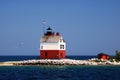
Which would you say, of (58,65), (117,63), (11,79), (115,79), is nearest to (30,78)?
(11,79)

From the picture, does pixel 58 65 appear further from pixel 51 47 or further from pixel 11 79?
pixel 11 79

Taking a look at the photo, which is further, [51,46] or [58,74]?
[51,46]

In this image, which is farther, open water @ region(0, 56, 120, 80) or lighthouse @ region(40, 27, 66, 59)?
lighthouse @ region(40, 27, 66, 59)

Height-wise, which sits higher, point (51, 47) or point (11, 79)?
point (51, 47)

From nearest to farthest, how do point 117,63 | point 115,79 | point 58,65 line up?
point 115,79 → point 58,65 → point 117,63

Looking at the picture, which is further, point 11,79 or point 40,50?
point 40,50

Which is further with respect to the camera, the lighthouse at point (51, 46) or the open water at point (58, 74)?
the lighthouse at point (51, 46)

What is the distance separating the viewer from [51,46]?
3140 inches

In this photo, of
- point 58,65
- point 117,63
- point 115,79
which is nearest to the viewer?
point 115,79

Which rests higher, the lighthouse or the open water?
the lighthouse

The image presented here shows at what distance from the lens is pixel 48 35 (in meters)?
80.7

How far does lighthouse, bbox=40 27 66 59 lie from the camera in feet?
261

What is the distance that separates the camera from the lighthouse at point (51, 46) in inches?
3132

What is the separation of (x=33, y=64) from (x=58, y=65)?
200 inches
